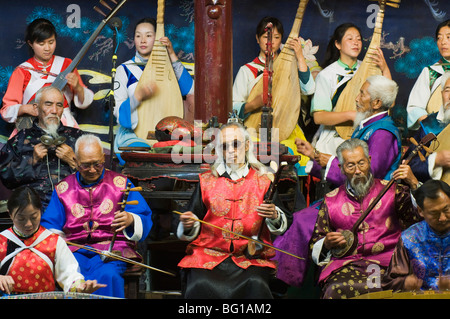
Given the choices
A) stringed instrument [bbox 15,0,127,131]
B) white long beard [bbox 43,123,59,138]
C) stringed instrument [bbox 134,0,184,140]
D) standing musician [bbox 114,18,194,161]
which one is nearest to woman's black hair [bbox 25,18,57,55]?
stringed instrument [bbox 15,0,127,131]

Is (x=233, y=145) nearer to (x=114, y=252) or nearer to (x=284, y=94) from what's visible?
(x=114, y=252)

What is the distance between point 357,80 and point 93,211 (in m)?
2.90

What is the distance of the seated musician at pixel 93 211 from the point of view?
16.9 feet

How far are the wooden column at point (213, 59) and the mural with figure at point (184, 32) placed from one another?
1312 millimetres

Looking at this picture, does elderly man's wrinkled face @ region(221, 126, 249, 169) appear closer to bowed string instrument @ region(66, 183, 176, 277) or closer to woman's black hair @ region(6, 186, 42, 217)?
bowed string instrument @ region(66, 183, 176, 277)

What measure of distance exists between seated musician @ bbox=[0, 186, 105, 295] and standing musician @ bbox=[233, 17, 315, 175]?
111 inches

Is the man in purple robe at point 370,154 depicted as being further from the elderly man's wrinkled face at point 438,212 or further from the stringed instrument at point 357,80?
the elderly man's wrinkled face at point 438,212

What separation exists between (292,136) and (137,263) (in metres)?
2.71

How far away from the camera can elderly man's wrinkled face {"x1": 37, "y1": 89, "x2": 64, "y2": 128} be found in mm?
6188

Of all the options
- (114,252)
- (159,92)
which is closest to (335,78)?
(159,92)

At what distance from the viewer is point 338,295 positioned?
4.77 metres

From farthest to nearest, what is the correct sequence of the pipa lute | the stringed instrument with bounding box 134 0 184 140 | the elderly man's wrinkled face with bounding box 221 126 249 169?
1. the stringed instrument with bounding box 134 0 184 140
2. the pipa lute
3. the elderly man's wrinkled face with bounding box 221 126 249 169

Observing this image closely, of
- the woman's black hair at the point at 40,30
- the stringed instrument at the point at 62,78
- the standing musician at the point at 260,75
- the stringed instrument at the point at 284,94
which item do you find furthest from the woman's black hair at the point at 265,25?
the woman's black hair at the point at 40,30

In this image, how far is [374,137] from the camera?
19.1ft
